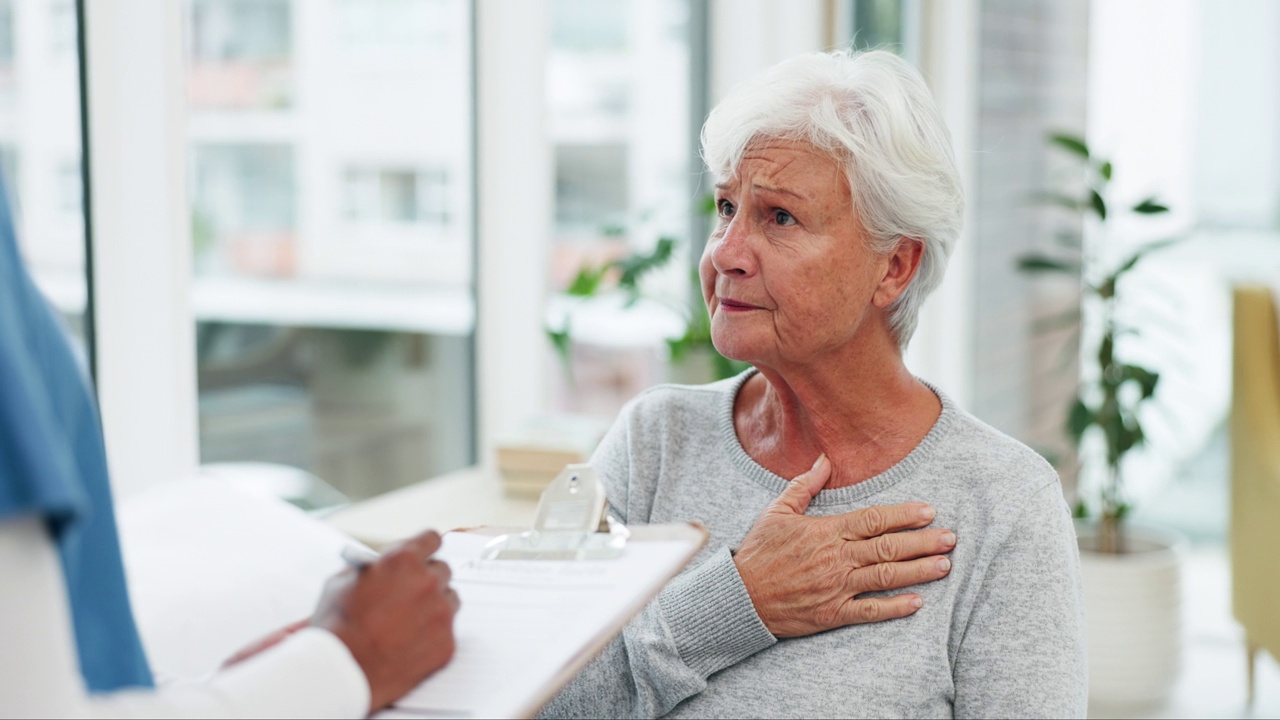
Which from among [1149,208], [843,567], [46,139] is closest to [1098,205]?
[1149,208]

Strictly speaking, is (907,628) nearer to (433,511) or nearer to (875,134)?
(875,134)

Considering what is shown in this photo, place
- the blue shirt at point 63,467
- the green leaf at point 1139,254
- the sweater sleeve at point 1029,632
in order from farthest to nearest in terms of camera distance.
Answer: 1. the green leaf at point 1139,254
2. the sweater sleeve at point 1029,632
3. the blue shirt at point 63,467

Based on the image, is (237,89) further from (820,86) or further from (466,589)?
(466,589)

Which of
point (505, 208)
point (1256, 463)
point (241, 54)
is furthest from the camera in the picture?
point (1256, 463)

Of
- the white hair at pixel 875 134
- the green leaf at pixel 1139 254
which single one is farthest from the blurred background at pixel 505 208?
the white hair at pixel 875 134

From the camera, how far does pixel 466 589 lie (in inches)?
38.2

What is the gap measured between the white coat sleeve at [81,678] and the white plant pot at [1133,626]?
257 centimetres

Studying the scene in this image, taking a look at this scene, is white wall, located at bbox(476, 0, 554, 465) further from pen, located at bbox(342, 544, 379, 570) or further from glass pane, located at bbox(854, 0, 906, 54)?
pen, located at bbox(342, 544, 379, 570)

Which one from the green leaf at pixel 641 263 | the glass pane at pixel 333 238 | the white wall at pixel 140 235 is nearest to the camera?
the white wall at pixel 140 235

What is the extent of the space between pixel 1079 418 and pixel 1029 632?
209 cm

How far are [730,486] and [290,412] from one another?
3.86ft

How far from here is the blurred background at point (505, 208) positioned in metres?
1.82

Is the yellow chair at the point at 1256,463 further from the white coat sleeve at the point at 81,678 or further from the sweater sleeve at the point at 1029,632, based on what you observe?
the white coat sleeve at the point at 81,678

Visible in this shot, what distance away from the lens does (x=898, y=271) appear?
1.41 m
